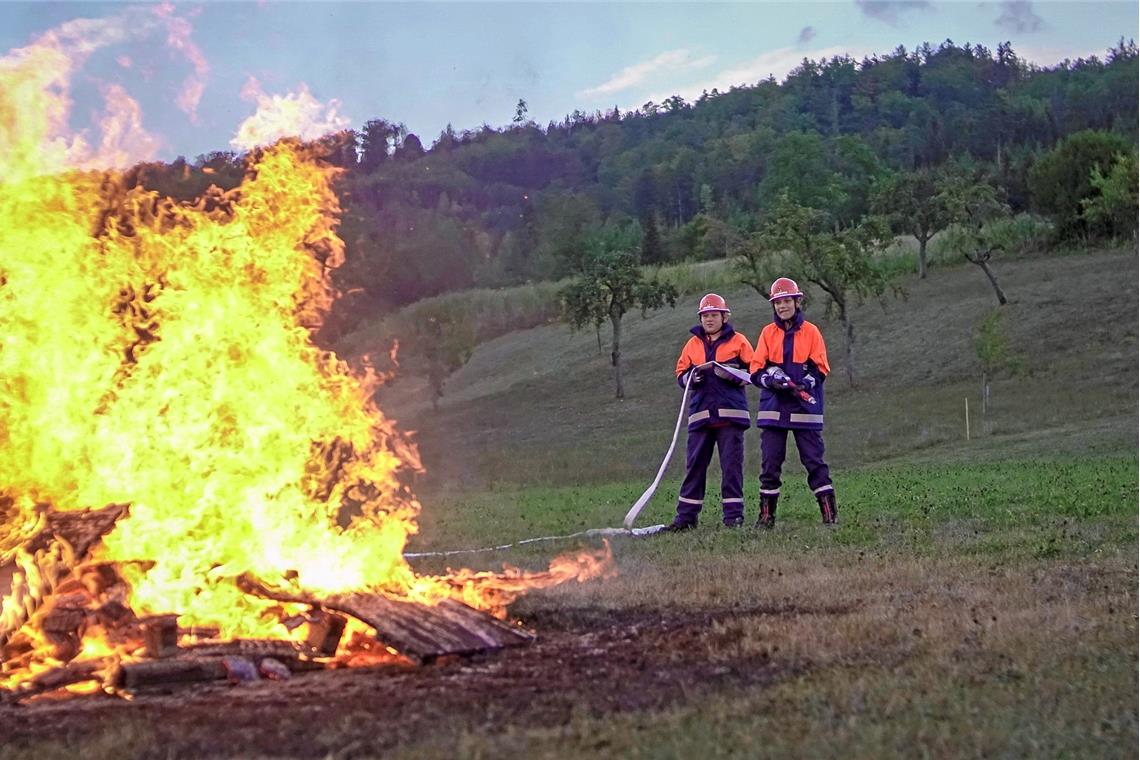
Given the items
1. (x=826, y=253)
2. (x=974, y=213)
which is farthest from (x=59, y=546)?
(x=974, y=213)

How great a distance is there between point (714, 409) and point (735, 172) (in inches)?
4102

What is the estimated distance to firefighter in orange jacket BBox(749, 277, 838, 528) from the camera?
41.9ft

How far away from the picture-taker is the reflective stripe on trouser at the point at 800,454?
12883 mm

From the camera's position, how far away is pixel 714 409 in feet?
43.4

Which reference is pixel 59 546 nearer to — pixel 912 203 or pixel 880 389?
pixel 880 389

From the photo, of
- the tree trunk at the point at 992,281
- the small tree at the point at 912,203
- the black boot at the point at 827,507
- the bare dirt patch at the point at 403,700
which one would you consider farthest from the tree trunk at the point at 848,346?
the bare dirt patch at the point at 403,700

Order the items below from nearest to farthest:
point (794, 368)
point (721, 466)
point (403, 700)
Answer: point (403, 700) → point (794, 368) → point (721, 466)

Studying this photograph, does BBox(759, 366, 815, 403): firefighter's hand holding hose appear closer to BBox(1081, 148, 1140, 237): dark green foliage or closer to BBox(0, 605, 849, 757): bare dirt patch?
BBox(0, 605, 849, 757): bare dirt patch

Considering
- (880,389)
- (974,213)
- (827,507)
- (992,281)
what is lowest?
(880,389)

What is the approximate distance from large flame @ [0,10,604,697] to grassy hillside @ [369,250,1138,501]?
9.23 m

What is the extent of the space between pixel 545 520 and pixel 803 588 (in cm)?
853

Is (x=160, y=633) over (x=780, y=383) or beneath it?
beneath

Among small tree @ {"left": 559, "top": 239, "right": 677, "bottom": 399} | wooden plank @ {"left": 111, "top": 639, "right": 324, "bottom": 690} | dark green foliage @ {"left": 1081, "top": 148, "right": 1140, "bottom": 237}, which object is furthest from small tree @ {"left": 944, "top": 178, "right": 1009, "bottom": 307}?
wooden plank @ {"left": 111, "top": 639, "right": 324, "bottom": 690}

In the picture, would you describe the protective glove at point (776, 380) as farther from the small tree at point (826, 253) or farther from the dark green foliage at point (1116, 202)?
the dark green foliage at point (1116, 202)
